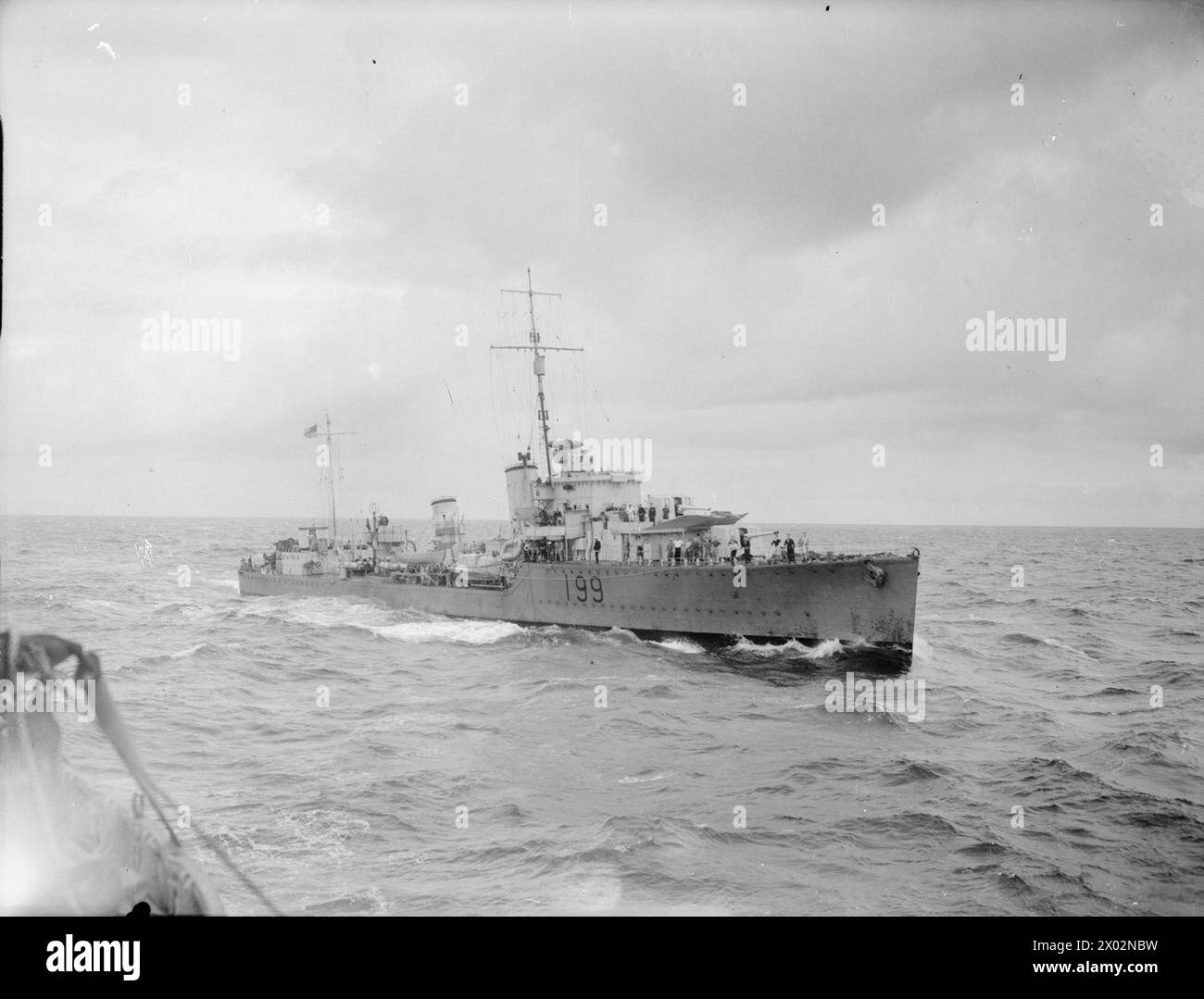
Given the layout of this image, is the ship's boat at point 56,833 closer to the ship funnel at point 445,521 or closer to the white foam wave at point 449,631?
the white foam wave at point 449,631

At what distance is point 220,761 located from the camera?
1473 cm

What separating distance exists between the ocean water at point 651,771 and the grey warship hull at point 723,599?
3.07 ft

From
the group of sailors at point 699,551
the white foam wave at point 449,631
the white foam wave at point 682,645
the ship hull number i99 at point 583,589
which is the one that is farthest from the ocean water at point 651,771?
the group of sailors at point 699,551

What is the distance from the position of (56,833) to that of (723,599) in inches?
912

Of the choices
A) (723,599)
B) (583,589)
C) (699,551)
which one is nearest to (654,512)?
(699,551)

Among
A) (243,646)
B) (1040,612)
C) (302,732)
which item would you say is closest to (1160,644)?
(1040,612)

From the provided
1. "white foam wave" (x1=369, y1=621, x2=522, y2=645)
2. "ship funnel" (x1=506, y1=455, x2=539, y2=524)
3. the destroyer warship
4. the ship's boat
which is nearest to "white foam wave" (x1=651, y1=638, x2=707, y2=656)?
the destroyer warship

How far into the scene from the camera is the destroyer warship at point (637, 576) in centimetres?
2573

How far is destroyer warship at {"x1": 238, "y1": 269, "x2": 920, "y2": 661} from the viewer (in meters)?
25.7

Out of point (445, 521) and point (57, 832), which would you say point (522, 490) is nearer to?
point (445, 521)

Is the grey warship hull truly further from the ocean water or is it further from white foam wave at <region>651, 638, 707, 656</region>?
the ocean water

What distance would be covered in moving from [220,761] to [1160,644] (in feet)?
106
